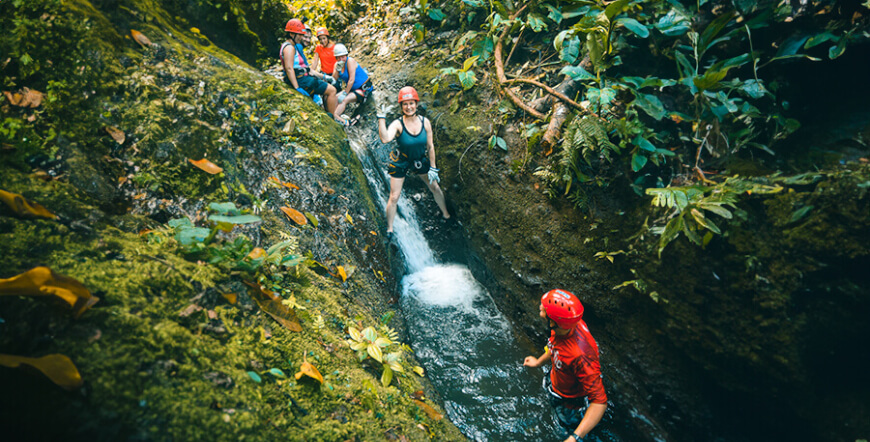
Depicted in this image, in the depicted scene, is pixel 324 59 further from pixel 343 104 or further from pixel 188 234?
pixel 188 234

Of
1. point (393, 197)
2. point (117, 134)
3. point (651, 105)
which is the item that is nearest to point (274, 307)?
point (117, 134)

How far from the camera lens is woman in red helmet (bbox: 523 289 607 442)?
137 inches

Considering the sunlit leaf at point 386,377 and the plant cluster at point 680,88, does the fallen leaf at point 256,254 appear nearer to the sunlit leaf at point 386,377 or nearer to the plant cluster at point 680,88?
the sunlit leaf at point 386,377

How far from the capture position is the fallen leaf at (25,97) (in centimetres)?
246

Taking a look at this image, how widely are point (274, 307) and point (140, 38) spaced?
11.9 feet

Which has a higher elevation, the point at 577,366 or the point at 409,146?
the point at 409,146

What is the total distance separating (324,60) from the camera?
7.34m

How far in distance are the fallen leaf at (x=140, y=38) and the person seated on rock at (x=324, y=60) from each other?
3403mm

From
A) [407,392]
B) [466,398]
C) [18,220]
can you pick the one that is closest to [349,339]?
[407,392]

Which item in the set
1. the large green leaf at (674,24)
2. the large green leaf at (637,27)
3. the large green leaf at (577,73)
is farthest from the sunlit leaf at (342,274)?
the large green leaf at (674,24)

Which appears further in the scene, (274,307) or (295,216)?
(295,216)

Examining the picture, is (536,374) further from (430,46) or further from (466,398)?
(430,46)

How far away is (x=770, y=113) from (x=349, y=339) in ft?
16.3

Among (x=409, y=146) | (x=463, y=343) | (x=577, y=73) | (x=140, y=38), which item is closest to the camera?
(x=140, y=38)
